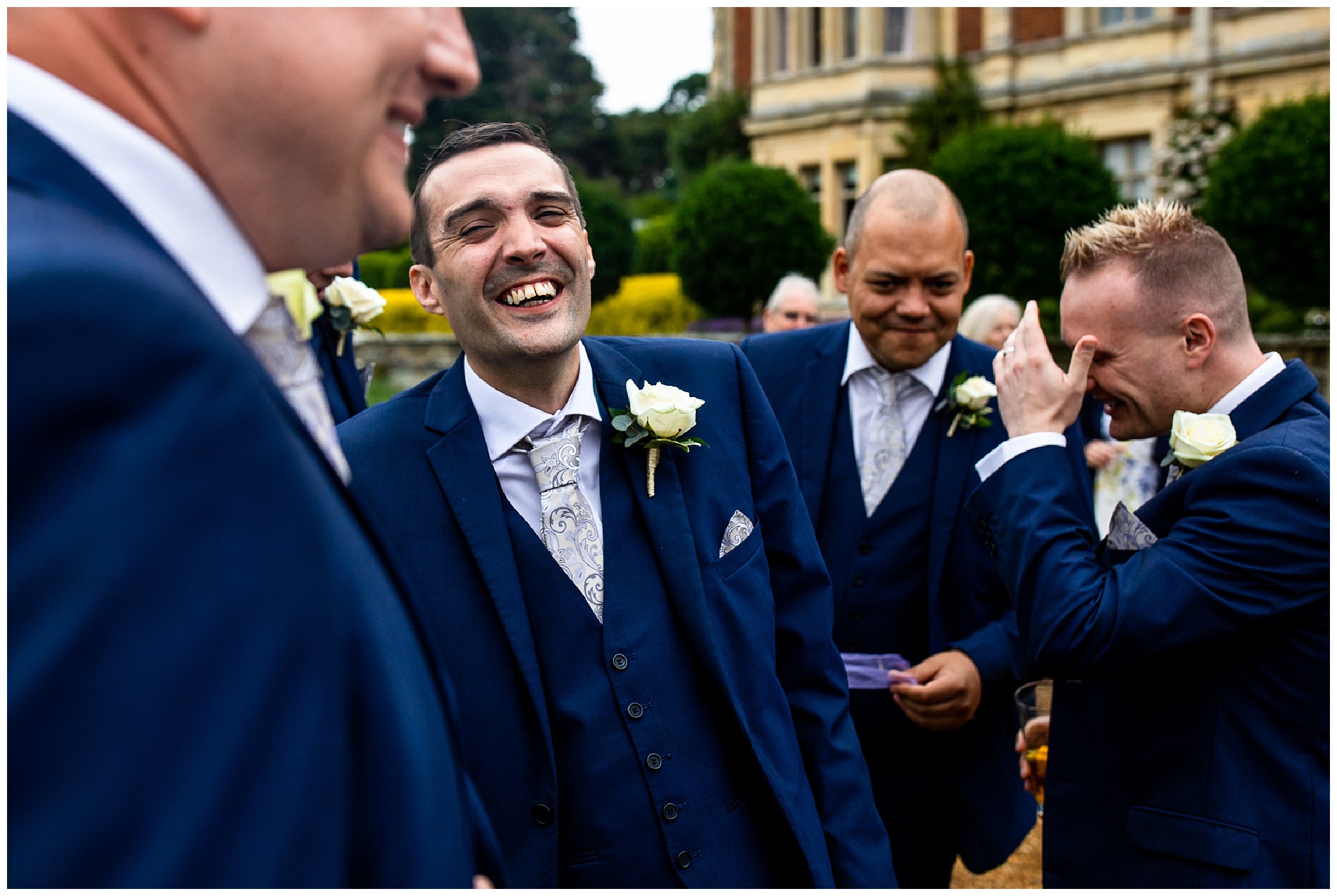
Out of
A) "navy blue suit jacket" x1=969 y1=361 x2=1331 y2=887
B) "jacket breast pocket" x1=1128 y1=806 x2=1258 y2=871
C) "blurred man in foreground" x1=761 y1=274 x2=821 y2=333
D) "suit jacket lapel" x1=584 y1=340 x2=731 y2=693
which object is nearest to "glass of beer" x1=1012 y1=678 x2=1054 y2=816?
"navy blue suit jacket" x1=969 y1=361 x2=1331 y2=887

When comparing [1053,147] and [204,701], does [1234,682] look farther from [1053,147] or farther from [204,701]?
[1053,147]

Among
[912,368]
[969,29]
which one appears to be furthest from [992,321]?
[969,29]

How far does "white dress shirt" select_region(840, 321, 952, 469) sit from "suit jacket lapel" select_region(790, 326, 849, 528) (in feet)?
0.13

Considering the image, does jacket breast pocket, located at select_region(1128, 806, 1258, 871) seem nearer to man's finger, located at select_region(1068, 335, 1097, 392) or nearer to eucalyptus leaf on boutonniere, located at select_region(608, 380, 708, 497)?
man's finger, located at select_region(1068, 335, 1097, 392)

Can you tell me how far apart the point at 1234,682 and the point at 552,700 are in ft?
4.97

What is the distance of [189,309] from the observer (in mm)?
815

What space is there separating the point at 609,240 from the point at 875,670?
20650 millimetres

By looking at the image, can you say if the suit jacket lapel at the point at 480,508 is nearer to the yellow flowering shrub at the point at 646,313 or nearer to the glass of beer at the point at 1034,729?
the glass of beer at the point at 1034,729

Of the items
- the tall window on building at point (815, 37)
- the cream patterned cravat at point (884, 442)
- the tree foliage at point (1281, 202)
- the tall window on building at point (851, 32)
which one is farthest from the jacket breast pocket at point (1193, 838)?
the tall window on building at point (815, 37)

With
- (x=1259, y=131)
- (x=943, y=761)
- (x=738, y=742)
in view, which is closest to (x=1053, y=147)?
(x=1259, y=131)

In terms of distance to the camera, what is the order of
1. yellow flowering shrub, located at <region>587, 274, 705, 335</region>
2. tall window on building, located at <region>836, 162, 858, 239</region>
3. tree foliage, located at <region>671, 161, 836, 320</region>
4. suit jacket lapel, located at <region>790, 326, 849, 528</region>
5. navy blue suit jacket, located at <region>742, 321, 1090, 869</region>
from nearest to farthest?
navy blue suit jacket, located at <region>742, 321, 1090, 869</region> → suit jacket lapel, located at <region>790, 326, 849, 528</region> → tree foliage, located at <region>671, 161, 836, 320</region> → yellow flowering shrub, located at <region>587, 274, 705, 335</region> → tall window on building, located at <region>836, 162, 858, 239</region>

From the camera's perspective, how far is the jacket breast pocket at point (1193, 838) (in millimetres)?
2342

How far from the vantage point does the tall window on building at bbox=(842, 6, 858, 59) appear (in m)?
28.0

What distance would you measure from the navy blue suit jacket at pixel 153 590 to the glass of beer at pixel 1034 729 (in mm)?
2789
